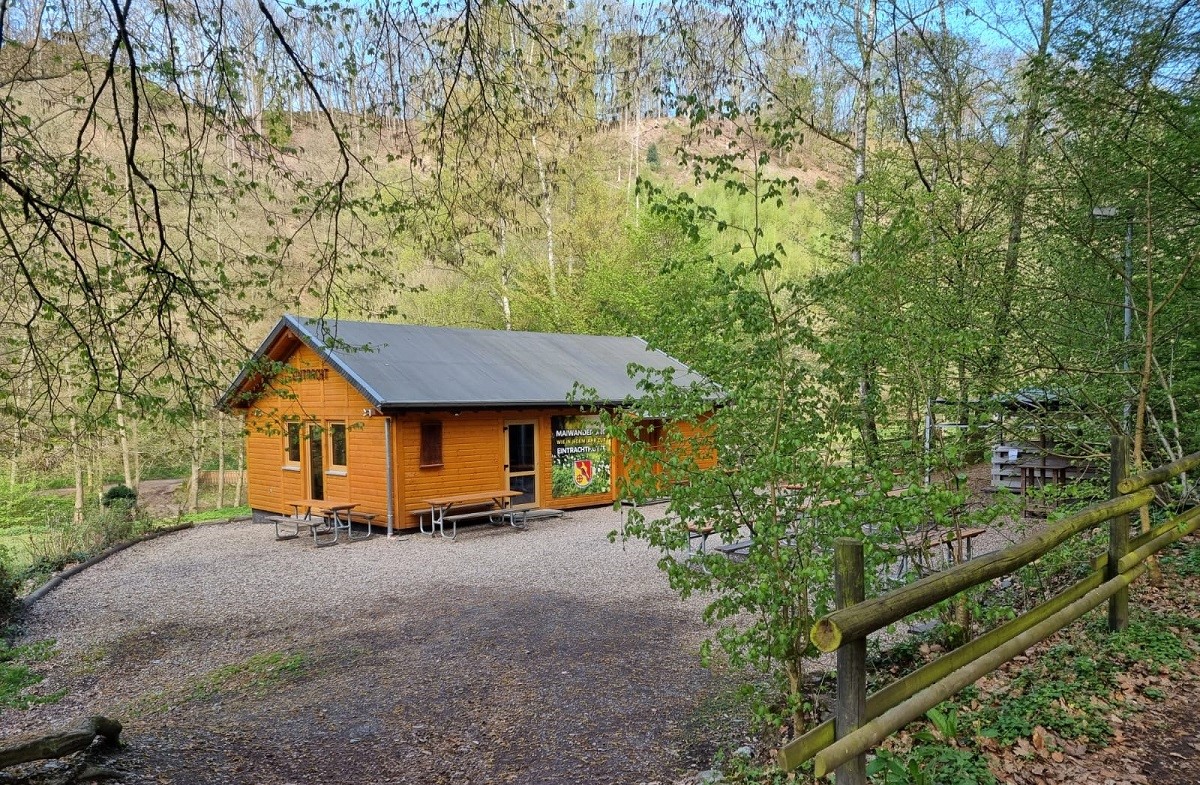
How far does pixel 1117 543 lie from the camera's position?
14.9 ft

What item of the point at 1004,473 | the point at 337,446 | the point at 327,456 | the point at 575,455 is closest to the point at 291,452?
the point at 327,456

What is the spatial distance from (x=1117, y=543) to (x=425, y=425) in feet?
38.1

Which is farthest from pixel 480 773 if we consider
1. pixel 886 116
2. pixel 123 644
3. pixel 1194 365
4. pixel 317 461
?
pixel 886 116

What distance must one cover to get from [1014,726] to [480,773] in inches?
118

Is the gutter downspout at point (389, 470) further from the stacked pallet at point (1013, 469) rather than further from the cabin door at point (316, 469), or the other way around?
the stacked pallet at point (1013, 469)

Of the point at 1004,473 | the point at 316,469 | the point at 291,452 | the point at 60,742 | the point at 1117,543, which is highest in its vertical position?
the point at 291,452

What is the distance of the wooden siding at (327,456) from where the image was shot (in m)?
13.9

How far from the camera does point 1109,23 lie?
6.54 metres

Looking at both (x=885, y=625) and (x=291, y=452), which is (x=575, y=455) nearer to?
(x=291, y=452)

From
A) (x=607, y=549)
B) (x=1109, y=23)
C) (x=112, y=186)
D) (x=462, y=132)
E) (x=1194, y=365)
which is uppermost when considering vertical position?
(x=1109, y=23)

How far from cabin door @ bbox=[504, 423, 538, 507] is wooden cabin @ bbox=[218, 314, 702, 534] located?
0.02 meters

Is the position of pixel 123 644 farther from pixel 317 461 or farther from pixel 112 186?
pixel 317 461

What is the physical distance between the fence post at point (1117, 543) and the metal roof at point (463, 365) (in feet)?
23.2

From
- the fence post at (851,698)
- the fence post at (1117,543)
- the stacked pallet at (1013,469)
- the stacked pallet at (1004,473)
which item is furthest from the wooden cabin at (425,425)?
the fence post at (851,698)
